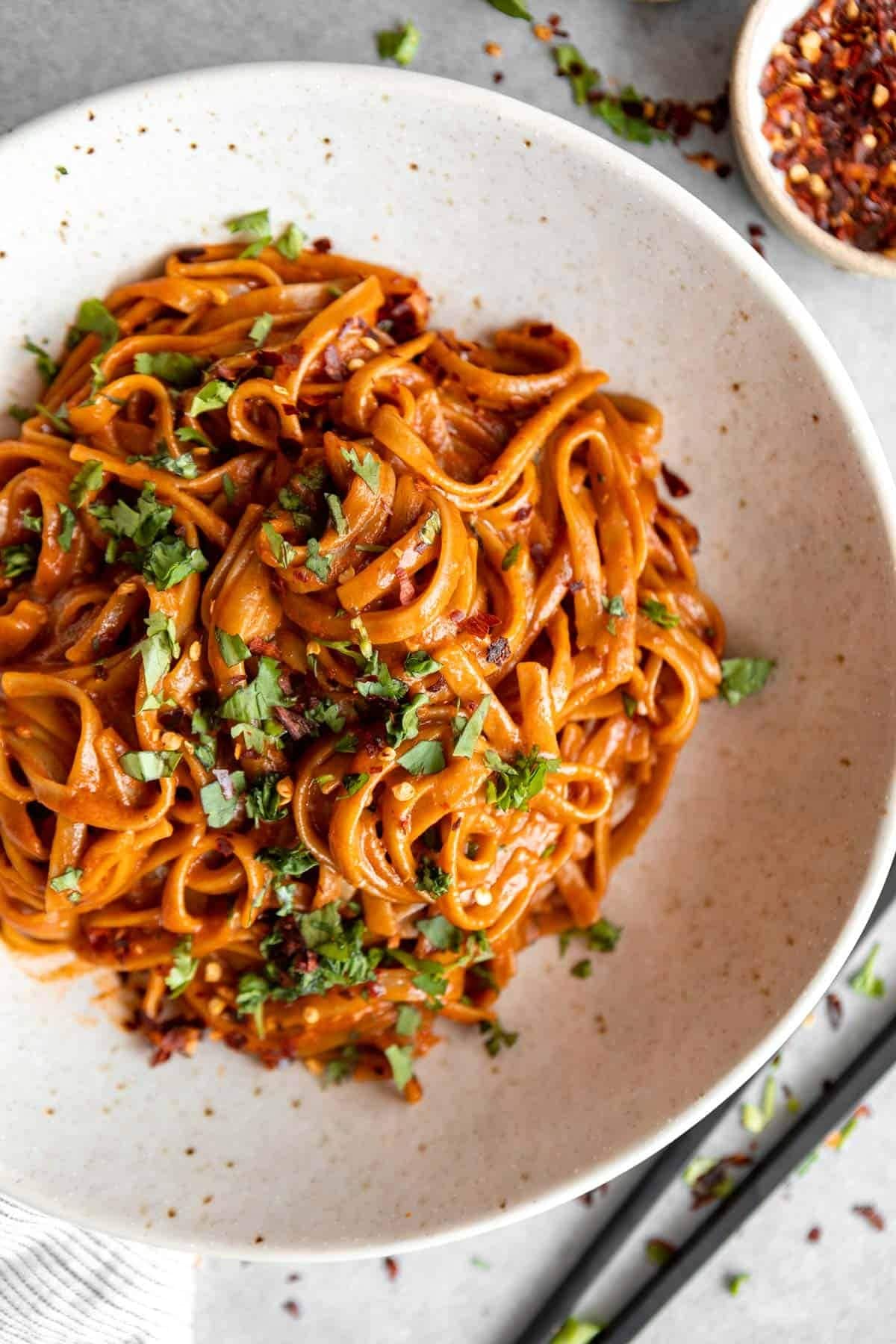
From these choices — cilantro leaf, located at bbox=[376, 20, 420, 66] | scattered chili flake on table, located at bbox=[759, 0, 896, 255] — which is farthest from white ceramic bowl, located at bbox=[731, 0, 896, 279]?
cilantro leaf, located at bbox=[376, 20, 420, 66]

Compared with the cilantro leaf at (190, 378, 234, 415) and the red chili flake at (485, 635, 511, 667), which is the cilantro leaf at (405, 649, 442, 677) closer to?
the red chili flake at (485, 635, 511, 667)

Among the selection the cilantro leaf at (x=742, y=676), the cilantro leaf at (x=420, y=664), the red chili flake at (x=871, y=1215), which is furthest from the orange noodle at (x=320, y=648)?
the red chili flake at (x=871, y=1215)

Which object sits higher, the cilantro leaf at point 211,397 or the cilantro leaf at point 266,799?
the cilantro leaf at point 211,397

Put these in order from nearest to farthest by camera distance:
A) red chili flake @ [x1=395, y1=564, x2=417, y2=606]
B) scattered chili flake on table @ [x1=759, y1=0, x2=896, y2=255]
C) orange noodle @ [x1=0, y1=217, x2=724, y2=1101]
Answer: red chili flake @ [x1=395, y1=564, x2=417, y2=606], orange noodle @ [x1=0, y1=217, x2=724, y2=1101], scattered chili flake on table @ [x1=759, y1=0, x2=896, y2=255]

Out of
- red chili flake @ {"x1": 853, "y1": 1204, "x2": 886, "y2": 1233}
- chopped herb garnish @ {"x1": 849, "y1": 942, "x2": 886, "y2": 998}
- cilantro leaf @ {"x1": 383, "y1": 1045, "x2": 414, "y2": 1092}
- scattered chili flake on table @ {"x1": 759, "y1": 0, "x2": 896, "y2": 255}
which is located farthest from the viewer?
red chili flake @ {"x1": 853, "y1": 1204, "x2": 886, "y2": 1233}

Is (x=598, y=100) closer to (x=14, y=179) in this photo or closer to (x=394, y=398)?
(x=394, y=398)

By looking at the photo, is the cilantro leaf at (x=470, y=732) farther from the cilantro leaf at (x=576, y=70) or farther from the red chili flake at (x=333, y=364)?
the cilantro leaf at (x=576, y=70)

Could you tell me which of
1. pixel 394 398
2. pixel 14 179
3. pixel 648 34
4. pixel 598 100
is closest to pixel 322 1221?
pixel 394 398
